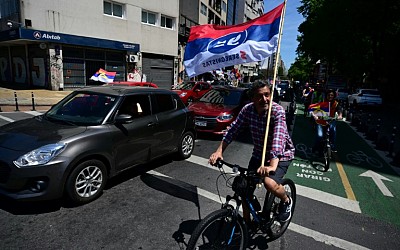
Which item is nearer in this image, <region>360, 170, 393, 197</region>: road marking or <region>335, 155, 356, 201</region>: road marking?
<region>335, 155, 356, 201</region>: road marking

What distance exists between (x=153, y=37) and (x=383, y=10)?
2069 centimetres

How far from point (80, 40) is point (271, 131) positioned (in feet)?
64.7

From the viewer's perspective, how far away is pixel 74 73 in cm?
2011

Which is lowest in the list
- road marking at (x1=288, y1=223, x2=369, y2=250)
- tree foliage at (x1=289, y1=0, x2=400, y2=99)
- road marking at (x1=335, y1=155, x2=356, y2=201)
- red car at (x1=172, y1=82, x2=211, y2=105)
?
road marking at (x1=288, y1=223, x2=369, y2=250)

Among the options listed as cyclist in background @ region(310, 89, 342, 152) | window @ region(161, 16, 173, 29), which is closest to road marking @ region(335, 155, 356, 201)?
cyclist in background @ region(310, 89, 342, 152)

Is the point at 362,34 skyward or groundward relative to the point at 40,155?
skyward

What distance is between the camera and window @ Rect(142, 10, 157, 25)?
2451cm

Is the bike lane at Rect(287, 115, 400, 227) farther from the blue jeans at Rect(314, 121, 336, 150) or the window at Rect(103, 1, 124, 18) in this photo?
the window at Rect(103, 1, 124, 18)

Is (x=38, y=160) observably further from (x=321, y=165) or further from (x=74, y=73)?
(x=74, y=73)

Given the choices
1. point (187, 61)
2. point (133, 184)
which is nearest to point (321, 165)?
point (187, 61)

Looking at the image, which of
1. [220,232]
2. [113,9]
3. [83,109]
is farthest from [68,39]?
[220,232]

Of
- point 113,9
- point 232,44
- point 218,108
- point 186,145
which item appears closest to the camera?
point 232,44

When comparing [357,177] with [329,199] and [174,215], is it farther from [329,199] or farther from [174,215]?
[174,215]

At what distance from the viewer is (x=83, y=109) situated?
4684 mm
